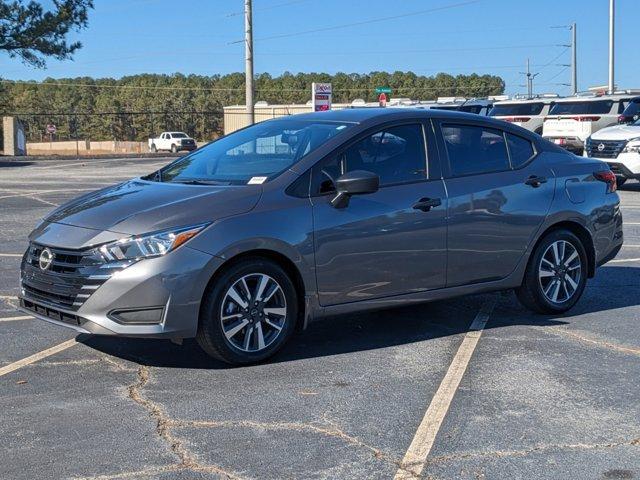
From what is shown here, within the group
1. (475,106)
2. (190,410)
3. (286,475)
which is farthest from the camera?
(475,106)

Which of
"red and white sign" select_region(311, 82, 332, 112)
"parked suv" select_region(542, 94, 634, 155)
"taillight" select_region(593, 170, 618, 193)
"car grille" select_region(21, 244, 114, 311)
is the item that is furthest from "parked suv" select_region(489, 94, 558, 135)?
"car grille" select_region(21, 244, 114, 311)

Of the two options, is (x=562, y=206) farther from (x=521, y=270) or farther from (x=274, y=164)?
(x=274, y=164)

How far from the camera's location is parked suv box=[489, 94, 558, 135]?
1176 inches

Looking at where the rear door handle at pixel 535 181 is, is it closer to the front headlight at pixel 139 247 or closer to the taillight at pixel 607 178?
the taillight at pixel 607 178

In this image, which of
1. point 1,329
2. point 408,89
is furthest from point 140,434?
point 408,89

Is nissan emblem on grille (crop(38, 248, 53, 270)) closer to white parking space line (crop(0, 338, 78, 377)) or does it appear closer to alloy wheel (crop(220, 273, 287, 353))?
white parking space line (crop(0, 338, 78, 377))

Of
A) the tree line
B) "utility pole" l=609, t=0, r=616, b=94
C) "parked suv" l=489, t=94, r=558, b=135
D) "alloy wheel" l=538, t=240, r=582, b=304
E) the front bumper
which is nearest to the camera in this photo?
the front bumper

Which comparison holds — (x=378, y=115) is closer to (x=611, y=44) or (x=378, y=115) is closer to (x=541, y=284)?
(x=541, y=284)

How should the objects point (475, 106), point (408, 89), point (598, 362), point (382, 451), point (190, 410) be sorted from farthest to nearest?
point (408, 89) → point (475, 106) → point (598, 362) → point (190, 410) → point (382, 451)

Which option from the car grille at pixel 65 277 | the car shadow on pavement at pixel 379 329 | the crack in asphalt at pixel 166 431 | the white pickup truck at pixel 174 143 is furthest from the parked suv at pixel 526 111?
the white pickup truck at pixel 174 143

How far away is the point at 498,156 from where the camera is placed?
279 inches

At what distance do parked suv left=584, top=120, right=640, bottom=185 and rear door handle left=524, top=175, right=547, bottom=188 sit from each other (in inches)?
475

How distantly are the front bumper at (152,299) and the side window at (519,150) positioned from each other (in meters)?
2.85

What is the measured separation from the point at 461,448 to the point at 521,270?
2.97 meters
